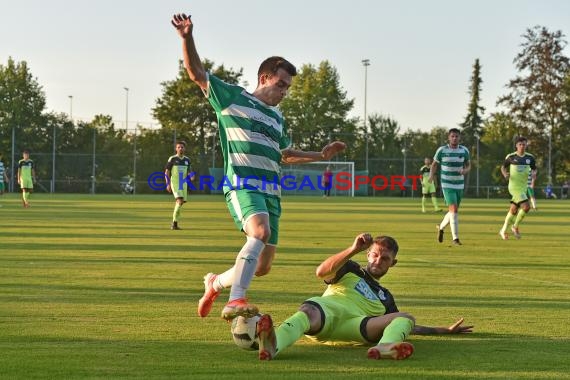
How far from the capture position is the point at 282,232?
2169 centimetres

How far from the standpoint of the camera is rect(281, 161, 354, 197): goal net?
69125 millimetres

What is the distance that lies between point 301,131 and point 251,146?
75.2 m

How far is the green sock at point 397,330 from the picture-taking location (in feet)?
20.8

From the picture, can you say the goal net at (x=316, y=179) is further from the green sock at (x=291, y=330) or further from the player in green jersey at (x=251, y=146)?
the green sock at (x=291, y=330)

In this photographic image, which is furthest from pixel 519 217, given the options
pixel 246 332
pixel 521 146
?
pixel 246 332

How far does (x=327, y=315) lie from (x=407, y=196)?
210 ft

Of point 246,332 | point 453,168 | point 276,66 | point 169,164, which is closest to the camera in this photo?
point 246,332

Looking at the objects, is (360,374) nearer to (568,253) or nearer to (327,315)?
(327,315)

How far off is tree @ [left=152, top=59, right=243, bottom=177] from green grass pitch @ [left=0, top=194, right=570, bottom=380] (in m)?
60.6

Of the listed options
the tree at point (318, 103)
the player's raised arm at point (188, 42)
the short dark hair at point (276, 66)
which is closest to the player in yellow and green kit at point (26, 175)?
the short dark hair at point (276, 66)

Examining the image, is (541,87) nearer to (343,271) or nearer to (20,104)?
(20,104)

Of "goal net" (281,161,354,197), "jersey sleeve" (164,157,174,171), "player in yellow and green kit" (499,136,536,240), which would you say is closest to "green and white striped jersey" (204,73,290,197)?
A: "player in yellow and green kit" (499,136,536,240)

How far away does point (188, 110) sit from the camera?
8512 cm

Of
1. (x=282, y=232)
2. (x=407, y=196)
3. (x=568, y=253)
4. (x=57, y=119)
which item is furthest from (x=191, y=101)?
(x=568, y=253)
